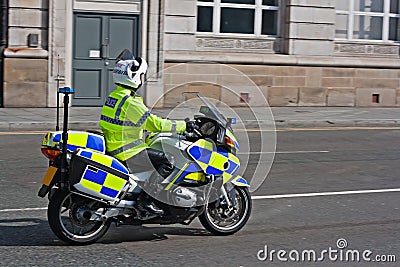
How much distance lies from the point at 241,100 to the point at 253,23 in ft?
51.6

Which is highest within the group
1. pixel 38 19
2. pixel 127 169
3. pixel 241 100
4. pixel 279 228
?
pixel 38 19

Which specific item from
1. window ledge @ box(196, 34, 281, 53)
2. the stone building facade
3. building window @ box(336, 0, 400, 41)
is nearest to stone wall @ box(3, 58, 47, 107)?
the stone building facade

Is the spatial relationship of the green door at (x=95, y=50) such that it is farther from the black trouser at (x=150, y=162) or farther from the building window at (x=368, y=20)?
the black trouser at (x=150, y=162)

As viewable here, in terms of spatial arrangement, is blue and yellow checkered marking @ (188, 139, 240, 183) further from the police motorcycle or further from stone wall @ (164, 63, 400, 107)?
stone wall @ (164, 63, 400, 107)

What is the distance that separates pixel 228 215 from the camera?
7535mm

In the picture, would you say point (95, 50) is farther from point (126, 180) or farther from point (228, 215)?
point (126, 180)

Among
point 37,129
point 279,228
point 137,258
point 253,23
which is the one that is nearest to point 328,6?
point 253,23

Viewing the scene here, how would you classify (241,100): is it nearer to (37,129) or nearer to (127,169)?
(127,169)

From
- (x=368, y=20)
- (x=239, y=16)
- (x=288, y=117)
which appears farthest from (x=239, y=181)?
(x=368, y=20)

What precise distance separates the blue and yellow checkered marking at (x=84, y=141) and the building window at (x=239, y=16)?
15073mm

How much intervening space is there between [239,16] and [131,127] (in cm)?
1589

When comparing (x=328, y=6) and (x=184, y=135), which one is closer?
(x=184, y=135)

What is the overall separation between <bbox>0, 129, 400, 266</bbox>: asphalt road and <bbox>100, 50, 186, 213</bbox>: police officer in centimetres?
55

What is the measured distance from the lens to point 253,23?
22609 mm
